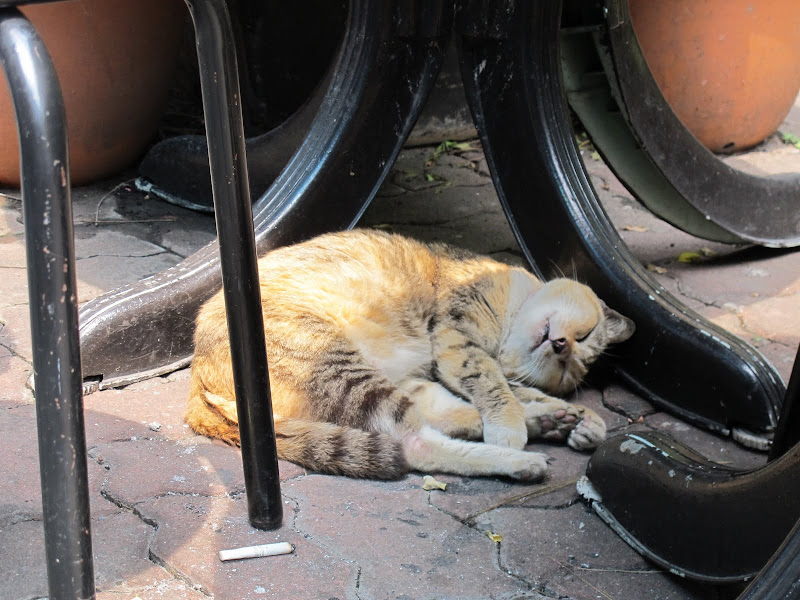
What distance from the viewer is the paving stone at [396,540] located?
1.72 metres

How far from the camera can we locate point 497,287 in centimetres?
275

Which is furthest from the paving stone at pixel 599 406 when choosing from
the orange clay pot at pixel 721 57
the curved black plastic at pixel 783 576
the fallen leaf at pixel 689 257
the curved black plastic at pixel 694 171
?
the orange clay pot at pixel 721 57

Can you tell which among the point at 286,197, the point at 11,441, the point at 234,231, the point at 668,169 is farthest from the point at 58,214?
the point at 668,169

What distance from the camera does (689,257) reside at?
354 cm

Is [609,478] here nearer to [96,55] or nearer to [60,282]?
[60,282]

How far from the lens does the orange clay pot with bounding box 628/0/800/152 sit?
446 cm

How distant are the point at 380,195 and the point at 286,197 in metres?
1.46

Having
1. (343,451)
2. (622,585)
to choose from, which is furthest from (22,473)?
(622,585)

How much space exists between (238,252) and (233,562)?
0.61 metres

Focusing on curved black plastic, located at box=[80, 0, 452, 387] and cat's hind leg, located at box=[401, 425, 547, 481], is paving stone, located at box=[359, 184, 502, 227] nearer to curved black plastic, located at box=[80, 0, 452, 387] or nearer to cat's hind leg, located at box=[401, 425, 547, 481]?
curved black plastic, located at box=[80, 0, 452, 387]

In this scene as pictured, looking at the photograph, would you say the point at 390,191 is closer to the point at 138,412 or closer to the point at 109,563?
the point at 138,412

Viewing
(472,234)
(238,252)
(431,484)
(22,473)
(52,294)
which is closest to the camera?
(52,294)

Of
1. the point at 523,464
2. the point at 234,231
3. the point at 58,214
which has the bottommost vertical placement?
the point at 523,464

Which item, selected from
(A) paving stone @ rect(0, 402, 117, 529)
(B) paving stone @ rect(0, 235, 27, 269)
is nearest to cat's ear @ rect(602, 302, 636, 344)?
(A) paving stone @ rect(0, 402, 117, 529)
